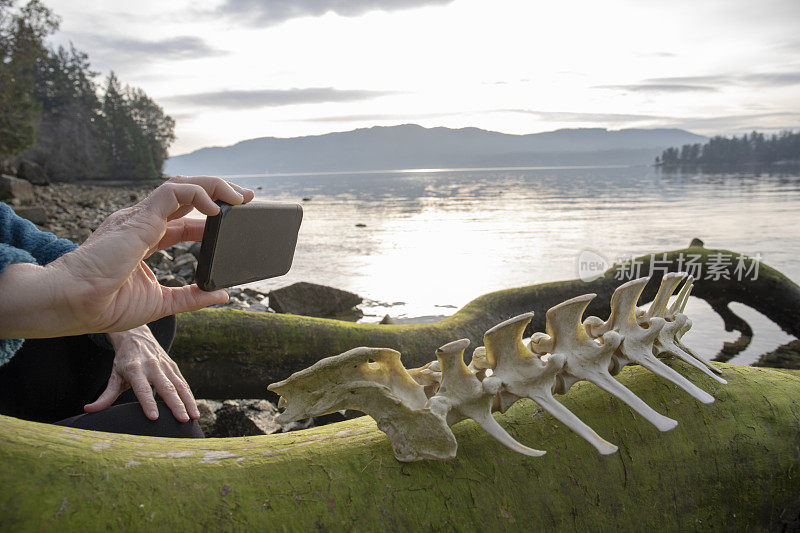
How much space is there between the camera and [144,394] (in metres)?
2.35

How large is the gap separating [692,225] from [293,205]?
18885 mm

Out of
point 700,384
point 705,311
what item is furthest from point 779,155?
point 700,384

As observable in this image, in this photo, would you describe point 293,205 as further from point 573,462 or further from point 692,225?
point 692,225

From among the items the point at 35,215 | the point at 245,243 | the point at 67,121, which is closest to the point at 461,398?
the point at 245,243

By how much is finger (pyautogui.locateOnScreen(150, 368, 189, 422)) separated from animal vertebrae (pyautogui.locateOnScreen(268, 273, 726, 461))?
76 centimetres

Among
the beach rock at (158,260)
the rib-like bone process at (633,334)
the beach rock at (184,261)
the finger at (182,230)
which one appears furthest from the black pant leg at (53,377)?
the beach rock at (158,260)

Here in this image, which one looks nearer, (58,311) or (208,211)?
(58,311)

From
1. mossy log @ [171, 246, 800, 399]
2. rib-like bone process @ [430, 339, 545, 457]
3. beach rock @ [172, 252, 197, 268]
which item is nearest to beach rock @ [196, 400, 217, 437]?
mossy log @ [171, 246, 800, 399]

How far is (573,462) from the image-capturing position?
1792 millimetres

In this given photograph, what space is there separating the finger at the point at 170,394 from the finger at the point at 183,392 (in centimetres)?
3

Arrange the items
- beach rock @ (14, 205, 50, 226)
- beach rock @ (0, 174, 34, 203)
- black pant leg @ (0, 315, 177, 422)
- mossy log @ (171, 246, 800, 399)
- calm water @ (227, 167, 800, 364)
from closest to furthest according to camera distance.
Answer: black pant leg @ (0, 315, 177, 422) < mossy log @ (171, 246, 800, 399) < calm water @ (227, 167, 800, 364) < beach rock @ (14, 205, 50, 226) < beach rock @ (0, 174, 34, 203)

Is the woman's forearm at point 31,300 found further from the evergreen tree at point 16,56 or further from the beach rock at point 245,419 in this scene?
the evergreen tree at point 16,56

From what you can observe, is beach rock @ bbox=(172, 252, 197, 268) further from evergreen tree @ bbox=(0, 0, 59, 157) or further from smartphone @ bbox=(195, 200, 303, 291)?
evergreen tree @ bbox=(0, 0, 59, 157)

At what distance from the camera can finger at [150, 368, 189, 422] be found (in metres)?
2.32
